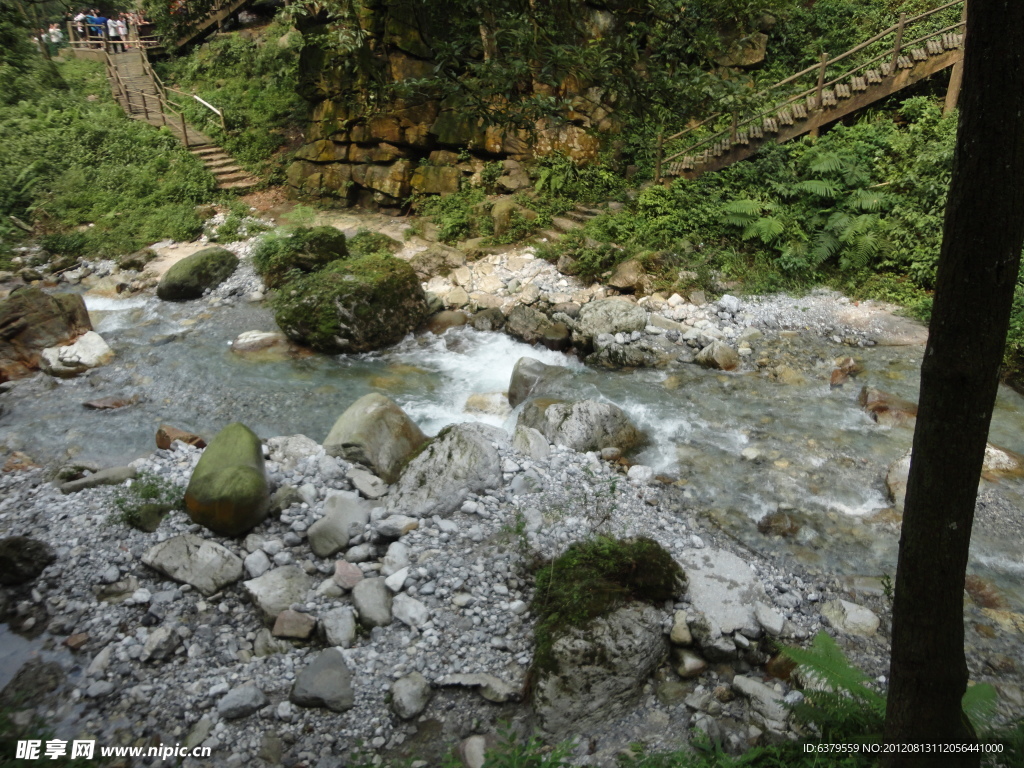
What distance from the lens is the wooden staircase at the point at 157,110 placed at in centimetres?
1780

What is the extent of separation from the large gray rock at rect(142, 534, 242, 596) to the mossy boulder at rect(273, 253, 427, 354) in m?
5.36

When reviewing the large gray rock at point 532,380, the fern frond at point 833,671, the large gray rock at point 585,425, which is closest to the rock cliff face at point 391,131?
the large gray rock at point 532,380

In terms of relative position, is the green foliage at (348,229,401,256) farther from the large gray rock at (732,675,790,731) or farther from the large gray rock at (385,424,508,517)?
the large gray rock at (732,675,790,731)

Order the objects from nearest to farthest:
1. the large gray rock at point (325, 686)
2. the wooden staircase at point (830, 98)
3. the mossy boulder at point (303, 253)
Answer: the large gray rock at point (325, 686) < the mossy boulder at point (303, 253) < the wooden staircase at point (830, 98)

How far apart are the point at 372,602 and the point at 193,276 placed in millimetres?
10043

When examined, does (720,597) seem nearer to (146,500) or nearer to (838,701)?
(838,701)

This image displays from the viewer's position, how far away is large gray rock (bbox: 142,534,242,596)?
200 inches

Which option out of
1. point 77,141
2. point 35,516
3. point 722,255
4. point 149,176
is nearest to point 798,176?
point 722,255

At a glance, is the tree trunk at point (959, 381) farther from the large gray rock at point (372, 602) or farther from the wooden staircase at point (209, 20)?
the wooden staircase at point (209, 20)

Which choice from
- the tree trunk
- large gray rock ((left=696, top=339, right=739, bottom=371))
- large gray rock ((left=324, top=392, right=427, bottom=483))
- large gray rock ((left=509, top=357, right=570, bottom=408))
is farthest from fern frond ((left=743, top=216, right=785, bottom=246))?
the tree trunk

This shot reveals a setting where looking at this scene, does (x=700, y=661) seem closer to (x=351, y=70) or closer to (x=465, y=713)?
(x=465, y=713)

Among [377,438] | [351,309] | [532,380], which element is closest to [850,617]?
[377,438]

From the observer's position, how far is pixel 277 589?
498 centimetres

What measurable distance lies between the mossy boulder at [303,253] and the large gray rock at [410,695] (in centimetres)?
957
